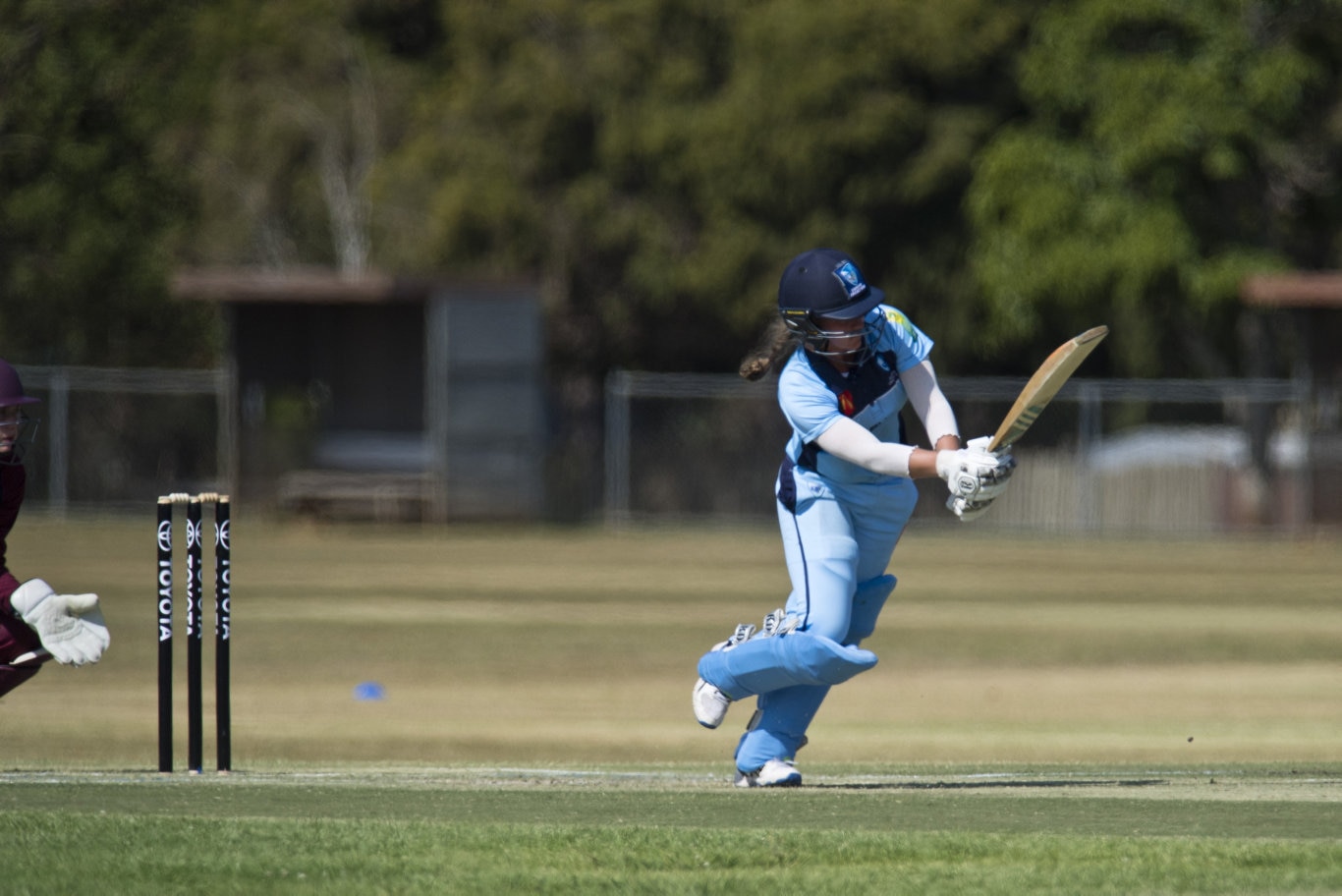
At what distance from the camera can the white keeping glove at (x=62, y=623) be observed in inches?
286

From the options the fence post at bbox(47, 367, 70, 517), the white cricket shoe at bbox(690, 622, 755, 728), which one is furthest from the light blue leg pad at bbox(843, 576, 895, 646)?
the fence post at bbox(47, 367, 70, 517)

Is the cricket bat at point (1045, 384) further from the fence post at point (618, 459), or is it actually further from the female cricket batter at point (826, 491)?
the fence post at point (618, 459)

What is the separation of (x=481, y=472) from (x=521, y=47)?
430 inches

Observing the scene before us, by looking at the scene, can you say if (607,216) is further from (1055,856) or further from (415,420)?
(1055,856)

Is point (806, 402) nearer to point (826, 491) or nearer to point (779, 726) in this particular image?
point (826, 491)

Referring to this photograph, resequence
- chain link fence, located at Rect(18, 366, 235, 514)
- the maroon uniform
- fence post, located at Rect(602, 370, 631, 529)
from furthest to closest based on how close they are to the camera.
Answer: fence post, located at Rect(602, 370, 631, 529) → chain link fence, located at Rect(18, 366, 235, 514) → the maroon uniform

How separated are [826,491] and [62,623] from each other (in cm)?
268

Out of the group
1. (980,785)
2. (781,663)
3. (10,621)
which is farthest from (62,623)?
(980,785)

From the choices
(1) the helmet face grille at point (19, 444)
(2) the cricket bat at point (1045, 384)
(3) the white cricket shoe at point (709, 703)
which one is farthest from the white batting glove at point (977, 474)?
(1) the helmet face grille at point (19, 444)

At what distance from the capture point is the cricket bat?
6820 millimetres

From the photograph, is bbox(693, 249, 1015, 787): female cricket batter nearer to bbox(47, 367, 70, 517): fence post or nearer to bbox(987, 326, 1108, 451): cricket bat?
bbox(987, 326, 1108, 451): cricket bat

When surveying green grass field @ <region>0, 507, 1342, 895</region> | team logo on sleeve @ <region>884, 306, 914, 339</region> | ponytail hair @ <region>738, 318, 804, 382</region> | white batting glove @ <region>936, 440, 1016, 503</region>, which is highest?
team logo on sleeve @ <region>884, 306, 914, 339</region>

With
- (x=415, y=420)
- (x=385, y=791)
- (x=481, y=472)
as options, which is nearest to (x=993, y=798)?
(x=385, y=791)

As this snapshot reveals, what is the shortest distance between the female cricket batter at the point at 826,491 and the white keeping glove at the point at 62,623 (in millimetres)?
2118
